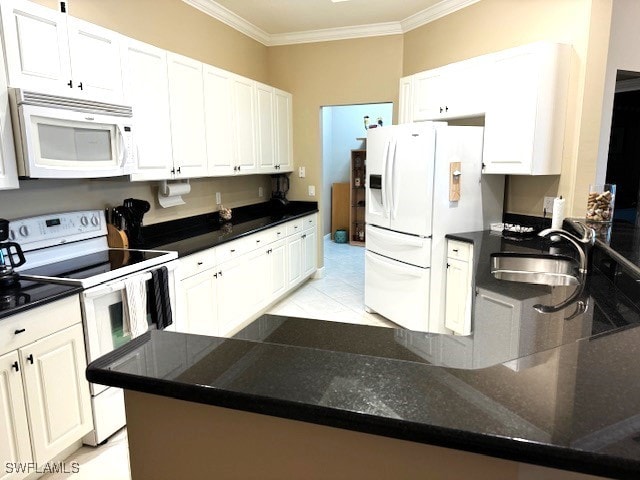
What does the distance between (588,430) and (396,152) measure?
10.3 ft

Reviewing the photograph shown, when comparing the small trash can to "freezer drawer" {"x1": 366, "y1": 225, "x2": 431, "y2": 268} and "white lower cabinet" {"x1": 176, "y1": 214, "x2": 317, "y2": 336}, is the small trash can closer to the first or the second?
"white lower cabinet" {"x1": 176, "y1": 214, "x2": 317, "y2": 336}

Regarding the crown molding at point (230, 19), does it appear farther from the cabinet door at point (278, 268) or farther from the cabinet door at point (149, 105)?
the cabinet door at point (278, 268)

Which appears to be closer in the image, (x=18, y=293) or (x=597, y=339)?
(x=597, y=339)

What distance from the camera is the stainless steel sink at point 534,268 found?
2.53 metres

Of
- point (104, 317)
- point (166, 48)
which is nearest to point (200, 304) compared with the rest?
point (104, 317)

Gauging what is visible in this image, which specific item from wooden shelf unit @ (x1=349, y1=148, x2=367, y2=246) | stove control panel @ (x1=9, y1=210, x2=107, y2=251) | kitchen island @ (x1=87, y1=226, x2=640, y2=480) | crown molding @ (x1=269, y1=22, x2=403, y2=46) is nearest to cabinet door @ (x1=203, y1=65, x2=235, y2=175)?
stove control panel @ (x1=9, y1=210, x2=107, y2=251)

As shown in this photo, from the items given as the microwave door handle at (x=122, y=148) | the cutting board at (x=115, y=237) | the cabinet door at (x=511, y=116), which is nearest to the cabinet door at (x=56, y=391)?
the cutting board at (x=115, y=237)

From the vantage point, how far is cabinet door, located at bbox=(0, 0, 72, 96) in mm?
2018

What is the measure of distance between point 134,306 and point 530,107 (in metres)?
3.03

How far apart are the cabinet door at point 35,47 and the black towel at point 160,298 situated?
3.63 ft

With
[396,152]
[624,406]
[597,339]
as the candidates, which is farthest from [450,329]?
[624,406]

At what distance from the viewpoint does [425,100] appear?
4.05 meters

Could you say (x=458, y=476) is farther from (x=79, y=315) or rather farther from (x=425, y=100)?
(x=425, y=100)

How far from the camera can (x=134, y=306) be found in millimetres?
2350
